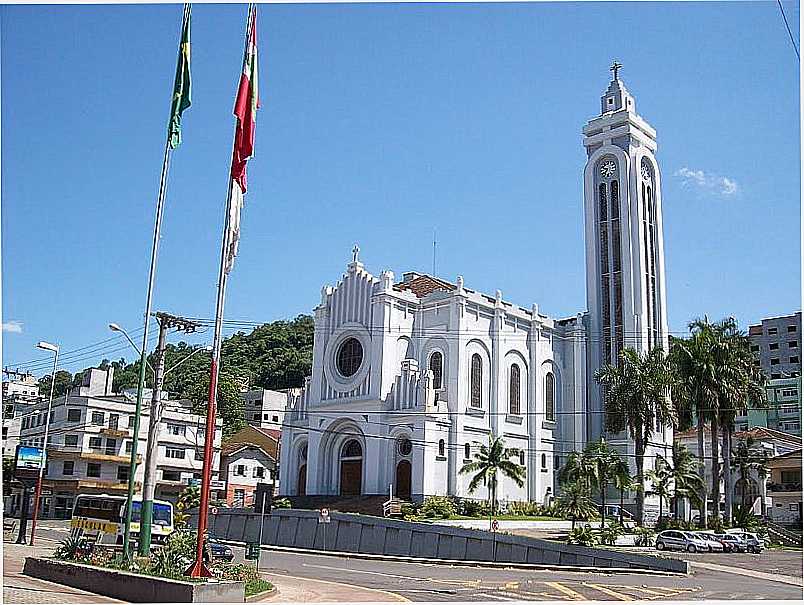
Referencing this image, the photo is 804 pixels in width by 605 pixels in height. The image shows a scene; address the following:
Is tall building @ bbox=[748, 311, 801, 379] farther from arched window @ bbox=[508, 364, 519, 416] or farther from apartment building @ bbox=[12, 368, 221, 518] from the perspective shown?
apartment building @ bbox=[12, 368, 221, 518]

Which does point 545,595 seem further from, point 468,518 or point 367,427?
point 367,427

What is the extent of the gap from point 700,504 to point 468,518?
45.2ft

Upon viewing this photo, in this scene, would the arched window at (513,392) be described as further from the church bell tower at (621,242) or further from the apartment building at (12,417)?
the apartment building at (12,417)

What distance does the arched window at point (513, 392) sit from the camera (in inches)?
2144

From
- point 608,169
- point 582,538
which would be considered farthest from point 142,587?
point 608,169

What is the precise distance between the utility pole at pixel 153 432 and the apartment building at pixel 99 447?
30.4 metres

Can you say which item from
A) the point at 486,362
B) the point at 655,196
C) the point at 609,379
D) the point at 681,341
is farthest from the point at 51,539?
the point at 655,196

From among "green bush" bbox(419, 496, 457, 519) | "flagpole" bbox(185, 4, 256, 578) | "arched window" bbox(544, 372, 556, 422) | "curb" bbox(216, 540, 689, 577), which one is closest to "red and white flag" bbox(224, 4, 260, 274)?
"flagpole" bbox(185, 4, 256, 578)

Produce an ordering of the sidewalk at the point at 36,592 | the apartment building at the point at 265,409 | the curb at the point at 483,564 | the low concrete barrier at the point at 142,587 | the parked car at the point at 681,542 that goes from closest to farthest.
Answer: the low concrete barrier at the point at 142,587 → the sidewalk at the point at 36,592 → the curb at the point at 483,564 → the parked car at the point at 681,542 → the apartment building at the point at 265,409

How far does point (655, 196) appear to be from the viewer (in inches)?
2386

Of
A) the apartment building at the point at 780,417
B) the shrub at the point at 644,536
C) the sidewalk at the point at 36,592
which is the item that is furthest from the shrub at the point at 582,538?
the apartment building at the point at 780,417

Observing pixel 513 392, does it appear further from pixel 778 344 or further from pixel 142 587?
pixel 778 344

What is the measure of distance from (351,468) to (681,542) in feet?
64.4

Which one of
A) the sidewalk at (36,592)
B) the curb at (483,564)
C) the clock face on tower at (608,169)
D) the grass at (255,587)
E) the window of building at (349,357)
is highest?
the clock face on tower at (608,169)
